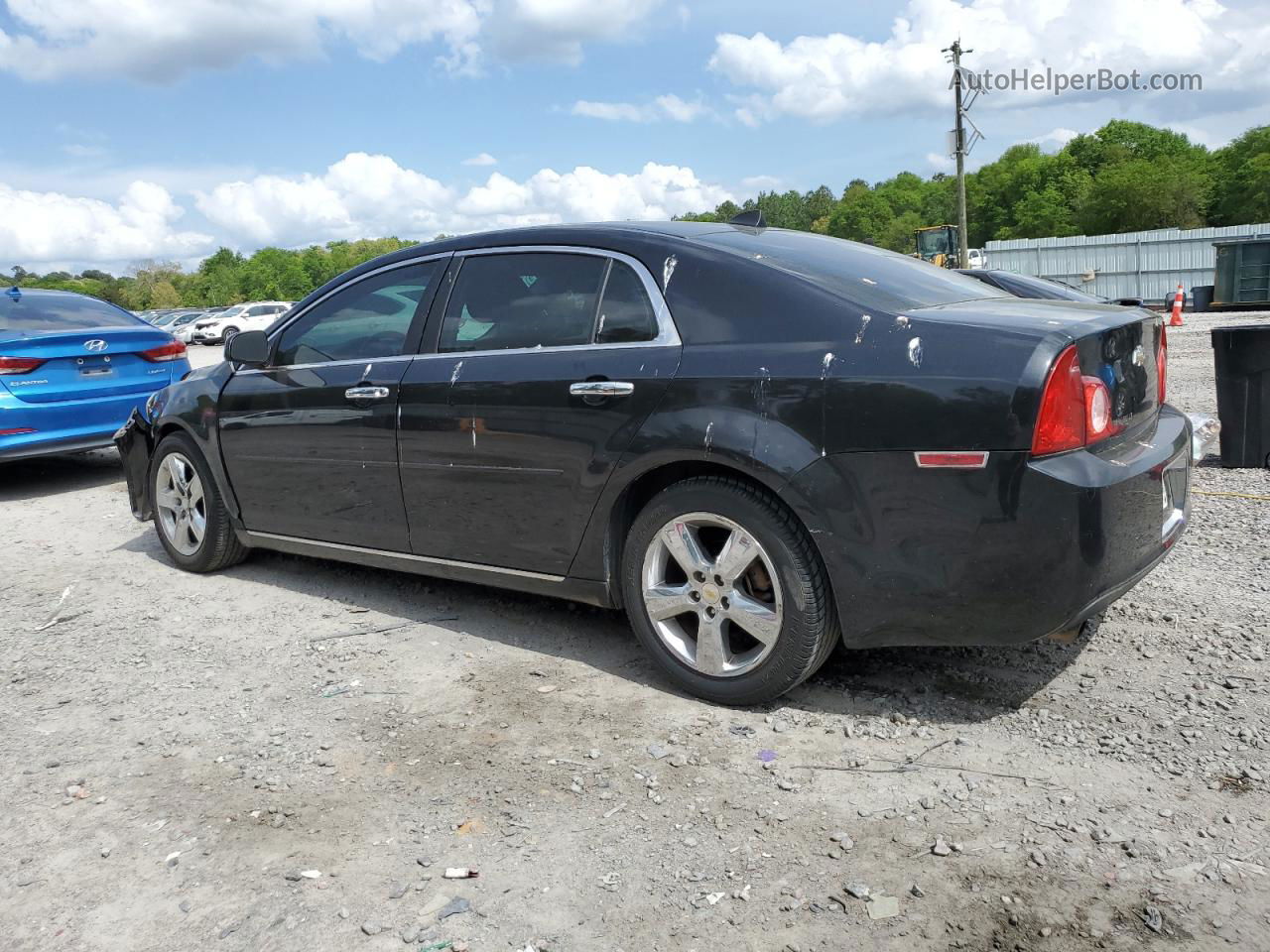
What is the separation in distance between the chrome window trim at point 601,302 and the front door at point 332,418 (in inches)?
11.1

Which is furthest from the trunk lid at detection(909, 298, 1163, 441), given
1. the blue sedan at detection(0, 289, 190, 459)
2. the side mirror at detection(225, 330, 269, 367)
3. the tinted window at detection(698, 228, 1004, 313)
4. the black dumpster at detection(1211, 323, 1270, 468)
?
the blue sedan at detection(0, 289, 190, 459)

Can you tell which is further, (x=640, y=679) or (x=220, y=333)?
(x=220, y=333)

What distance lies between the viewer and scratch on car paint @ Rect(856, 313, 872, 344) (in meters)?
3.24

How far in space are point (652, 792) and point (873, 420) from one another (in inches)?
50.0

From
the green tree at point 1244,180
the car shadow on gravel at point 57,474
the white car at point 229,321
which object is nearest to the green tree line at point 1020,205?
the green tree at point 1244,180

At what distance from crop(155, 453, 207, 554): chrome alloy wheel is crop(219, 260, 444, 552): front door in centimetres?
40

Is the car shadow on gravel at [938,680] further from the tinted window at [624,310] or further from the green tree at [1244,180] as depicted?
the green tree at [1244,180]

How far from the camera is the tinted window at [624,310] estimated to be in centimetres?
375

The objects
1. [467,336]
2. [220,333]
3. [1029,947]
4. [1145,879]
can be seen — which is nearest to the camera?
[1029,947]

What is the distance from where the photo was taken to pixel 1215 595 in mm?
4422

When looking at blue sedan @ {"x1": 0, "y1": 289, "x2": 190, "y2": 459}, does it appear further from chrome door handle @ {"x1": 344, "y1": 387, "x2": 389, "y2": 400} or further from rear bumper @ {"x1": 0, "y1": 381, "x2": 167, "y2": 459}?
chrome door handle @ {"x1": 344, "y1": 387, "x2": 389, "y2": 400}

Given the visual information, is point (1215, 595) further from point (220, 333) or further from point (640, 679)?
point (220, 333)

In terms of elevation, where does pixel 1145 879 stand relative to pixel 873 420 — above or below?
below

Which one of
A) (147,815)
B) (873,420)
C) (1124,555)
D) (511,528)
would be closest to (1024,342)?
(873,420)
